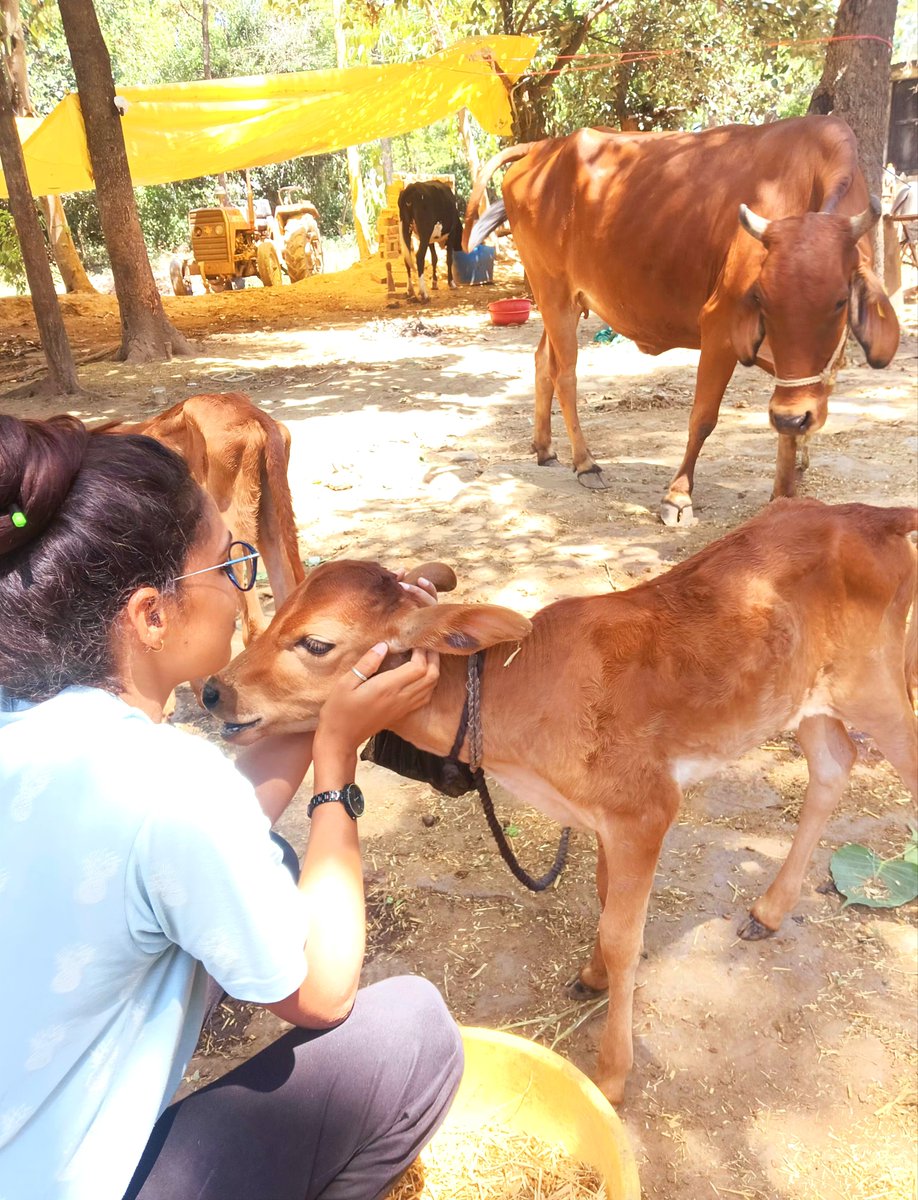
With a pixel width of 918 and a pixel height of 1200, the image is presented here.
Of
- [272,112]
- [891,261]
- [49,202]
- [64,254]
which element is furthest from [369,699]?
[64,254]

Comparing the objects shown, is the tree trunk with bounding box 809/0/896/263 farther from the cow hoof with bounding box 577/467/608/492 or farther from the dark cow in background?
the dark cow in background

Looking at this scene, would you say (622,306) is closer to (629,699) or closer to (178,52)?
(629,699)

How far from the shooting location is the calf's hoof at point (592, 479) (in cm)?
647

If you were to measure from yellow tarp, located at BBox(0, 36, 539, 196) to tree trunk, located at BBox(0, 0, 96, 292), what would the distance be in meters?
3.59

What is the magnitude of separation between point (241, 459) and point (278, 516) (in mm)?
277

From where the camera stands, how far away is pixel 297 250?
21.8 m

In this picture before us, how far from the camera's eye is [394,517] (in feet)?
20.0

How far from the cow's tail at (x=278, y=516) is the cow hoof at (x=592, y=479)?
2.86 meters

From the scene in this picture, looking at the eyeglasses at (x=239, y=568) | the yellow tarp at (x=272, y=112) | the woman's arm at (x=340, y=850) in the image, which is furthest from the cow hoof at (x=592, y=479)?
the yellow tarp at (x=272, y=112)

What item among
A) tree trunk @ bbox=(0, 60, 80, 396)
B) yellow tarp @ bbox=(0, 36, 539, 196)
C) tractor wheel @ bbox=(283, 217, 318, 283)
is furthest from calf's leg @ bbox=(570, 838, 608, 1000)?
tractor wheel @ bbox=(283, 217, 318, 283)

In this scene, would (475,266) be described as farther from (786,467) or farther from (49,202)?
(786,467)

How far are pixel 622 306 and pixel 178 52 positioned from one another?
120 ft

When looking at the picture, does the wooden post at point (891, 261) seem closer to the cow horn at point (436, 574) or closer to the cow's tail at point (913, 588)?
the cow's tail at point (913, 588)

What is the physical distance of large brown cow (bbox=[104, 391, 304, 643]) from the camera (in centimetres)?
A: 384
